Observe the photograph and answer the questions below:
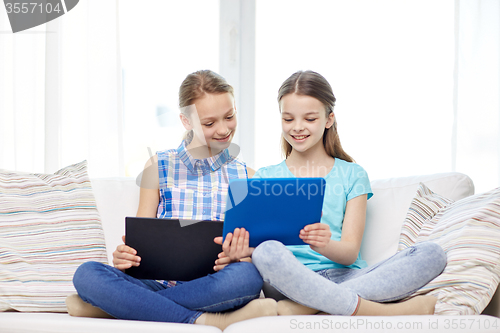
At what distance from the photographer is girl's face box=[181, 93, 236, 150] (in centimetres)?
153

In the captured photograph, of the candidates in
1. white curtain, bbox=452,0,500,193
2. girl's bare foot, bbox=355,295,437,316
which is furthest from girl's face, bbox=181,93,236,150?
white curtain, bbox=452,0,500,193

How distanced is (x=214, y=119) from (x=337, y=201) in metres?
0.50

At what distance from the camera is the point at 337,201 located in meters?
1.49

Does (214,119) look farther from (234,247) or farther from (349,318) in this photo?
(349,318)

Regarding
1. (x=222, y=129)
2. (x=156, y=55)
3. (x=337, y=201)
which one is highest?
(x=156, y=55)

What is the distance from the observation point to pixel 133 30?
2559mm

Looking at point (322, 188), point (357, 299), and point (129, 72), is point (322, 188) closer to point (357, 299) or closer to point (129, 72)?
point (357, 299)

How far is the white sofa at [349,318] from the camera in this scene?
938 millimetres

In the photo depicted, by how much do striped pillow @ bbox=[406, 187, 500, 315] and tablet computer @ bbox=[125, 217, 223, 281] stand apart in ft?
1.84

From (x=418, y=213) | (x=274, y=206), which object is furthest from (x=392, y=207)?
(x=274, y=206)

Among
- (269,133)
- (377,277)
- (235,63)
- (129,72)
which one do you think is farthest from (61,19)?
(377,277)

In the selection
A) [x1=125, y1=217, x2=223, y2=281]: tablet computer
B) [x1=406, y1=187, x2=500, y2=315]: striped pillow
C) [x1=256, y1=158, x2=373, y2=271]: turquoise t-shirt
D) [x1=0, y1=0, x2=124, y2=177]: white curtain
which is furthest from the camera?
[x1=0, y1=0, x2=124, y2=177]: white curtain

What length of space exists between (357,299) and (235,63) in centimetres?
192

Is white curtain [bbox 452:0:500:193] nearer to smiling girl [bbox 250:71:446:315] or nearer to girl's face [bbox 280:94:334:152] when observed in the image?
smiling girl [bbox 250:71:446:315]
